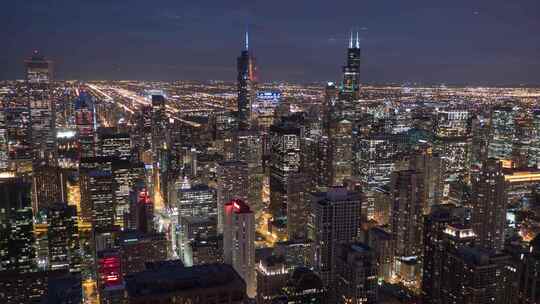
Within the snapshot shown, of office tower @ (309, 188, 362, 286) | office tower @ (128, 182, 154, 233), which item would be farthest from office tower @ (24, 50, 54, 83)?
office tower @ (309, 188, 362, 286)

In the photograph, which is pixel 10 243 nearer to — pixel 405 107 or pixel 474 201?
pixel 474 201

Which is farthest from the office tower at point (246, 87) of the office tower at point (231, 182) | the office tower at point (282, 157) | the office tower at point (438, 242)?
the office tower at point (438, 242)

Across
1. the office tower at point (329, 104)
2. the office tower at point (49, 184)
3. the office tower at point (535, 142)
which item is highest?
the office tower at point (329, 104)

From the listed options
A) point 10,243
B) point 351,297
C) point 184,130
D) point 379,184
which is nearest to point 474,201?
point 351,297

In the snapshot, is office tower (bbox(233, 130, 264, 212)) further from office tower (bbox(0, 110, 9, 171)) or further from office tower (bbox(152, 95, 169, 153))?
office tower (bbox(0, 110, 9, 171))

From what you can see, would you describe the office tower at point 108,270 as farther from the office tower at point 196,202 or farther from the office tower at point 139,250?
the office tower at point 196,202

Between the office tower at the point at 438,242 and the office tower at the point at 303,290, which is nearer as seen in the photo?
the office tower at the point at 438,242
